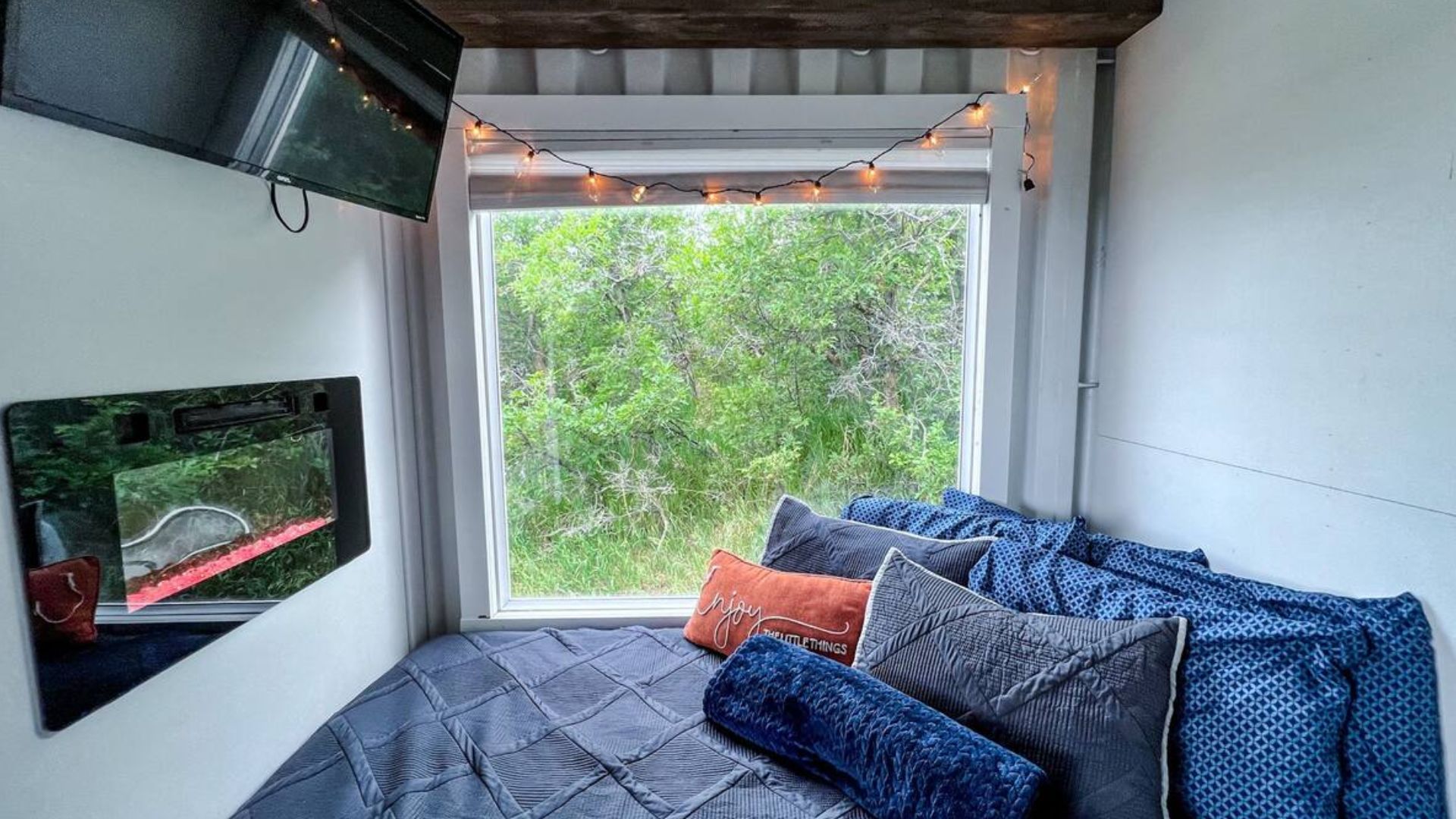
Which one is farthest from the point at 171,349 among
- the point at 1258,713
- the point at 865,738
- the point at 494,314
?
the point at 1258,713

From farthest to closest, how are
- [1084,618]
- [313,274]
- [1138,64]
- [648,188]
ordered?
[648,188] < [1138,64] < [313,274] < [1084,618]

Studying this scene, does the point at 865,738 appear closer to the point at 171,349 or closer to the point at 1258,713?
the point at 1258,713

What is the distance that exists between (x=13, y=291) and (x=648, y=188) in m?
1.14

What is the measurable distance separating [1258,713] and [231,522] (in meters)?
1.78


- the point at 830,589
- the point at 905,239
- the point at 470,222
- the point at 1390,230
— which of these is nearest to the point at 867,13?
the point at 905,239

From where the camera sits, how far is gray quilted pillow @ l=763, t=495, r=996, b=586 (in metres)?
1.16

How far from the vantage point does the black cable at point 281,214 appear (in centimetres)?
103

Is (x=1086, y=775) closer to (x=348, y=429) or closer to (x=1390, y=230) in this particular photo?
(x=1390, y=230)

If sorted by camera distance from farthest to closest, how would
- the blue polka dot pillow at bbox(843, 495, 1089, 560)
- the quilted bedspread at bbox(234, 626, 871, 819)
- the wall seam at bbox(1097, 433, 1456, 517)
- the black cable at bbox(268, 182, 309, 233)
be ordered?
the blue polka dot pillow at bbox(843, 495, 1089, 560)
the black cable at bbox(268, 182, 309, 233)
the quilted bedspread at bbox(234, 626, 871, 819)
the wall seam at bbox(1097, 433, 1456, 517)

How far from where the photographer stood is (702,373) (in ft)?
5.00

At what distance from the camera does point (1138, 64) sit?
4.15 feet

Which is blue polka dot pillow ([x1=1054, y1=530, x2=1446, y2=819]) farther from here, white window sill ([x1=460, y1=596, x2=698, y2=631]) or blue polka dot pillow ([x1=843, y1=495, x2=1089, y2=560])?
white window sill ([x1=460, y1=596, x2=698, y2=631])

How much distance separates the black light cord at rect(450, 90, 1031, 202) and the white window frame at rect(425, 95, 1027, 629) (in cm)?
3

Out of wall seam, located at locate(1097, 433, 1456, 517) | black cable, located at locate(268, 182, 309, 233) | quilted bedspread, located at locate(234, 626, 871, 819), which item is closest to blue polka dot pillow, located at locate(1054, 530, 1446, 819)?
wall seam, located at locate(1097, 433, 1456, 517)
